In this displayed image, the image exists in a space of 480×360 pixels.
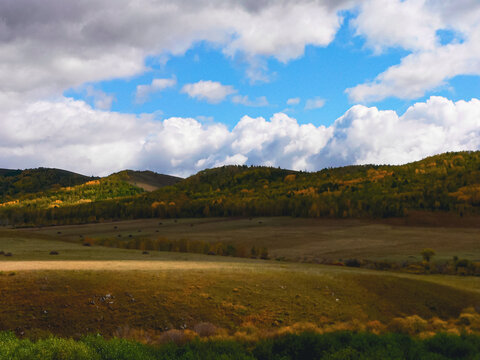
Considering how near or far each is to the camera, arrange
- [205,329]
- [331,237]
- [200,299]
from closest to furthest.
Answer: [205,329]
[200,299]
[331,237]

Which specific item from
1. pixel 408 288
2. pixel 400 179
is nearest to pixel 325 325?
pixel 408 288

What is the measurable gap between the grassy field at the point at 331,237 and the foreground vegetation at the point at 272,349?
4558cm

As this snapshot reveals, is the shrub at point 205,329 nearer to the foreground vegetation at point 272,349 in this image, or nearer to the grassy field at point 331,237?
the foreground vegetation at point 272,349

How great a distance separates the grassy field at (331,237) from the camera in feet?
232

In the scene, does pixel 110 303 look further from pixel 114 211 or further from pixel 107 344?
pixel 114 211

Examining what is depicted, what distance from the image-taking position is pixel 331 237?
97.7 meters

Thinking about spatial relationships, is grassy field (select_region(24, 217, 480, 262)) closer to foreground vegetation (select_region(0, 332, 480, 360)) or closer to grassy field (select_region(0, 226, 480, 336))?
grassy field (select_region(0, 226, 480, 336))

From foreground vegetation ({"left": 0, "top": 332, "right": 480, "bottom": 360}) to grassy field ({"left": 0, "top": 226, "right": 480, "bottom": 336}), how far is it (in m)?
A: 4.22

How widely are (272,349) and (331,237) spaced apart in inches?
3300

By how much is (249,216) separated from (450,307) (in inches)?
5129

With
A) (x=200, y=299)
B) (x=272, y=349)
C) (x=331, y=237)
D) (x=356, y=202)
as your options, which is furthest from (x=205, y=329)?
(x=356, y=202)

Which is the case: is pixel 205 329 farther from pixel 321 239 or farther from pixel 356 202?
pixel 356 202

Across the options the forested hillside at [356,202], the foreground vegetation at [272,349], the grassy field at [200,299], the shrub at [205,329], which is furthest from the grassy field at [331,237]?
the foreground vegetation at [272,349]

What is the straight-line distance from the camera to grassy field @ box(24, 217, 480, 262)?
70750 millimetres
